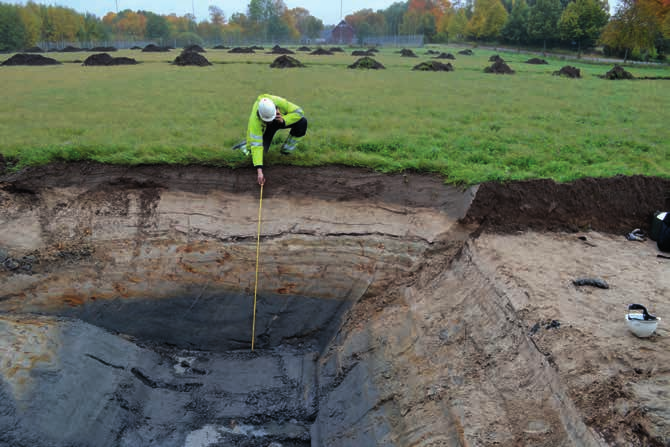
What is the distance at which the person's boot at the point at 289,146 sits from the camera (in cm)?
868

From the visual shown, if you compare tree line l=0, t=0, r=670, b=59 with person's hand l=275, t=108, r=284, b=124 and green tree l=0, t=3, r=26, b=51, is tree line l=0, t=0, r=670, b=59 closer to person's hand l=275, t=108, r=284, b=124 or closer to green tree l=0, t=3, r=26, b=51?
green tree l=0, t=3, r=26, b=51

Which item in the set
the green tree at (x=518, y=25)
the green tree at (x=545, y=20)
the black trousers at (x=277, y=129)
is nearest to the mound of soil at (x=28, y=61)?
the black trousers at (x=277, y=129)

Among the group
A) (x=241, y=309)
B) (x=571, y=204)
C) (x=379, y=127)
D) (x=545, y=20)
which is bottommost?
(x=241, y=309)

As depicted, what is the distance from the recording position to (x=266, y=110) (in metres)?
7.84

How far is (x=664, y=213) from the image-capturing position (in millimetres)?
7180

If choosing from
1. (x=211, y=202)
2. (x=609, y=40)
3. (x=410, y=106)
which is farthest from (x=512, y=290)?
(x=609, y=40)

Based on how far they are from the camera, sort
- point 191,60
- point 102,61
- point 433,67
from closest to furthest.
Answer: point 433,67 → point 191,60 → point 102,61

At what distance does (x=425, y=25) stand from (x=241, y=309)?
83.9m

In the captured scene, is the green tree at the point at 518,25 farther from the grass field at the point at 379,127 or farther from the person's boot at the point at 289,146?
the person's boot at the point at 289,146

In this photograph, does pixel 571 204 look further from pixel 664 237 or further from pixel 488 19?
pixel 488 19

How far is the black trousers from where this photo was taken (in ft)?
27.4

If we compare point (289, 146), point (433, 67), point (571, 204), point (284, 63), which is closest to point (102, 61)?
point (284, 63)

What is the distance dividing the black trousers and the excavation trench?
2.04ft

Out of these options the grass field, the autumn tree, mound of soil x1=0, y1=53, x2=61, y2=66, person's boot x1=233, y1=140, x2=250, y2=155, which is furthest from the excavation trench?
the autumn tree
